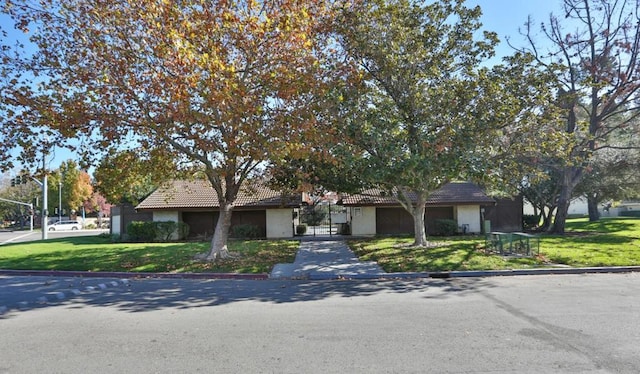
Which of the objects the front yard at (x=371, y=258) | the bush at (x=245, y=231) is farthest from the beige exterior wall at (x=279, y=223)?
the front yard at (x=371, y=258)

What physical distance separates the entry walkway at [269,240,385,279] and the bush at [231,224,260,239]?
8641 millimetres

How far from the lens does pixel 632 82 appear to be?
19266 millimetres

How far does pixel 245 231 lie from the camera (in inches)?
1008

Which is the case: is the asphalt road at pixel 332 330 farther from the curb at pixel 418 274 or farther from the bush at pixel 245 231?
the bush at pixel 245 231

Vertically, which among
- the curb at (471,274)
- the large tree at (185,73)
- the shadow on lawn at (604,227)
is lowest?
the curb at (471,274)

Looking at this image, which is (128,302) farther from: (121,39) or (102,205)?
(102,205)

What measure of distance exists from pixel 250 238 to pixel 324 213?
16257mm

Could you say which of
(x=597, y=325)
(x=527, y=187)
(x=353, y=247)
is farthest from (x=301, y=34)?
(x=527, y=187)

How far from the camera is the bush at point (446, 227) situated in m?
25.8

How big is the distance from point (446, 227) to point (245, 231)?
12.0 metres

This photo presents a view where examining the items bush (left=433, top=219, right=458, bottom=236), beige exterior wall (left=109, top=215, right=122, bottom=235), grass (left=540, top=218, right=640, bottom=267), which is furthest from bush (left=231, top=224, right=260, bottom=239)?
grass (left=540, top=218, right=640, bottom=267)

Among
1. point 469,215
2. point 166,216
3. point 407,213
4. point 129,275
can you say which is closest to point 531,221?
point 469,215

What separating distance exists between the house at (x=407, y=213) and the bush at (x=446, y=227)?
1243 millimetres

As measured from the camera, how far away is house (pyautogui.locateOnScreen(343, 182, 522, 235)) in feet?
88.3
